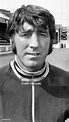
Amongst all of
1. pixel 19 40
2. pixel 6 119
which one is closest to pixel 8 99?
pixel 6 119

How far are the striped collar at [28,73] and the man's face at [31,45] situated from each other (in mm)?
15

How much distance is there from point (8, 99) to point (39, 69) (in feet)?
0.42

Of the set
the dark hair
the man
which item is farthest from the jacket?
the dark hair

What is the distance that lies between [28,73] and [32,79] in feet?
0.08

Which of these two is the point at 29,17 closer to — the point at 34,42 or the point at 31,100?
the point at 34,42

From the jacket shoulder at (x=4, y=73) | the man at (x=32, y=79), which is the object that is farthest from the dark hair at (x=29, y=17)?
the jacket shoulder at (x=4, y=73)

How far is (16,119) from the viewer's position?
536mm

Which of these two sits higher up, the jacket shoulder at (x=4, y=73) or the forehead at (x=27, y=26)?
the forehead at (x=27, y=26)

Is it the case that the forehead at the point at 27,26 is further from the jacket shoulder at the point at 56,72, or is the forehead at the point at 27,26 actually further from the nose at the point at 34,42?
the jacket shoulder at the point at 56,72

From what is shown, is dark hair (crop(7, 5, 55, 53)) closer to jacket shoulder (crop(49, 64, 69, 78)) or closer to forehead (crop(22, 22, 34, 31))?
forehead (crop(22, 22, 34, 31))

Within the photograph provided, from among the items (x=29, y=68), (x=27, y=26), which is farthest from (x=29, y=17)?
(x=29, y=68)

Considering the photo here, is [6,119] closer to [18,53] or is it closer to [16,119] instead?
[16,119]

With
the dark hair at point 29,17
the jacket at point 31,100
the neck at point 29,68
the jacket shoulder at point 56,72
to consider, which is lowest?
the jacket at point 31,100

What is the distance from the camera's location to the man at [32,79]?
52 cm
